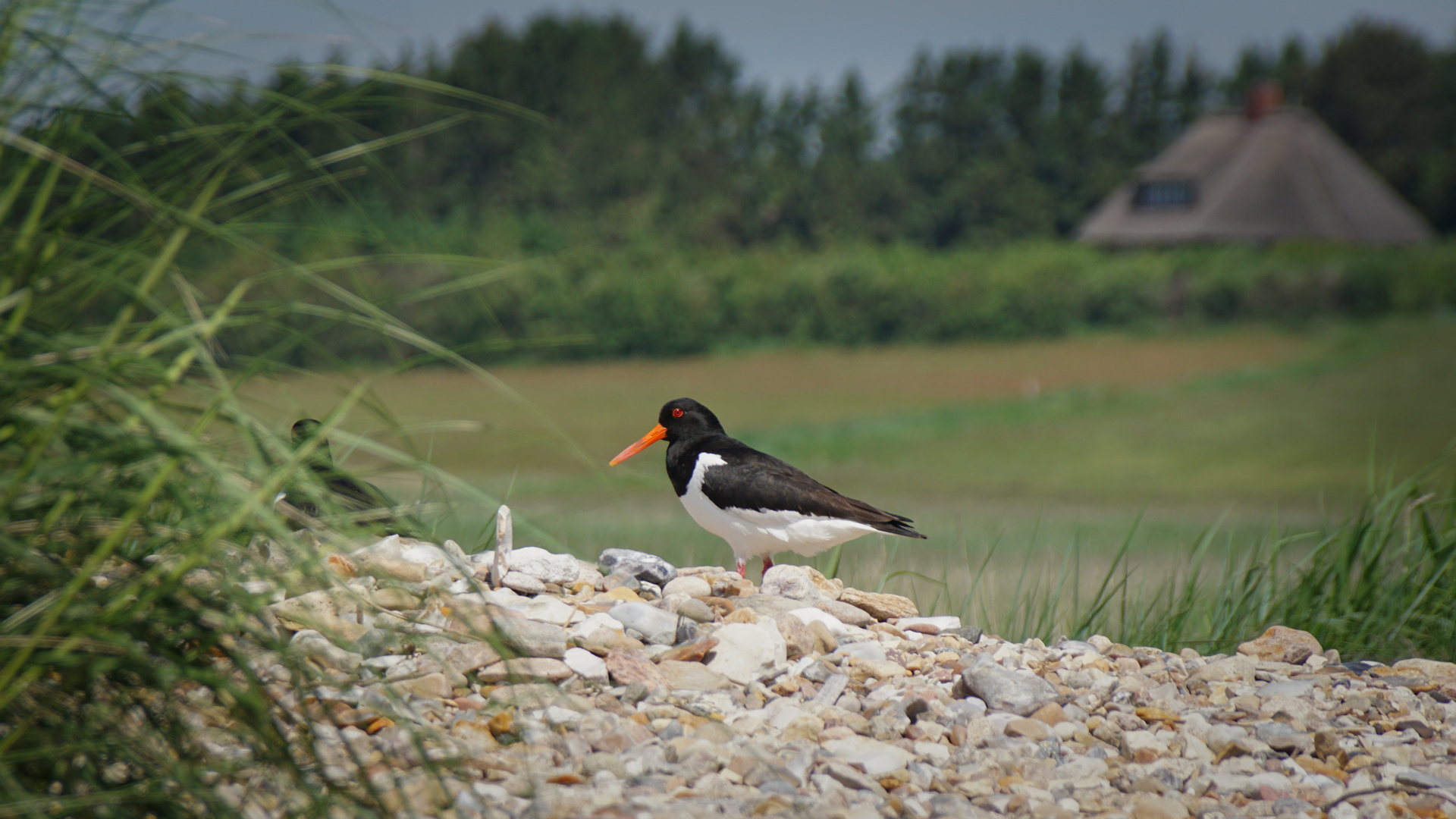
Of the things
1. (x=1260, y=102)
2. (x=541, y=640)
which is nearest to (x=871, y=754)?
(x=541, y=640)

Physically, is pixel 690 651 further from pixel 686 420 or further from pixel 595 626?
pixel 686 420

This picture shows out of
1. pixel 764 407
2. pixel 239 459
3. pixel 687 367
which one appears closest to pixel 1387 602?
pixel 239 459

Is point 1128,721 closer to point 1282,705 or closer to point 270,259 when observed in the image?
point 1282,705

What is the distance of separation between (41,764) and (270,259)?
0.84 m

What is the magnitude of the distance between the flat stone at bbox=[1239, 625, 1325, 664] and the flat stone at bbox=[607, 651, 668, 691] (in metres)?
1.79

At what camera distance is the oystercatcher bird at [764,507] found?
3824 millimetres

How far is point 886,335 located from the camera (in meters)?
23.6

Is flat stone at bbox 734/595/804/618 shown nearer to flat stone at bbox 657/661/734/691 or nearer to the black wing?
flat stone at bbox 657/661/734/691

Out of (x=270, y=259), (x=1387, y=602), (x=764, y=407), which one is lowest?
(x=764, y=407)

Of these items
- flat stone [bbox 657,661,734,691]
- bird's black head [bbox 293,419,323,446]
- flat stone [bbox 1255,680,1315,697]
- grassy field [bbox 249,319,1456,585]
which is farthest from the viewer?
grassy field [bbox 249,319,1456,585]

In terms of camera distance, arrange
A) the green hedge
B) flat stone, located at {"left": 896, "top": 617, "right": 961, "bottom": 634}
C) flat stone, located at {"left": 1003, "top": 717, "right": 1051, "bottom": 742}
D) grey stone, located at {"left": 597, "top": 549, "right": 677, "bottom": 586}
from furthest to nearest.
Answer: the green hedge < grey stone, located at {"left": 597, "top": 549, "right": 677, "bottom": 586} < flat stone, located at {"left": 896, "top": 617, "right": 961, "bottom": 634} < flat stone, located at {"left": 1003, "top": 717, "right": 1051, "bottom": 742}

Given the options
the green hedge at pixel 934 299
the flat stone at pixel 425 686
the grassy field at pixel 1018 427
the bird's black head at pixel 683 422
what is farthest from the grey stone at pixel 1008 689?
the green hedge at pixel 934 299

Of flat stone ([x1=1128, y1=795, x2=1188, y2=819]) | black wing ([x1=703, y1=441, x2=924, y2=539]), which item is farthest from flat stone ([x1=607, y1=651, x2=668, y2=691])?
black wing ([x1=703, y1=441, x2=924, y2=539])

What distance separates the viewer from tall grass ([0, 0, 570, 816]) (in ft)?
4.78
